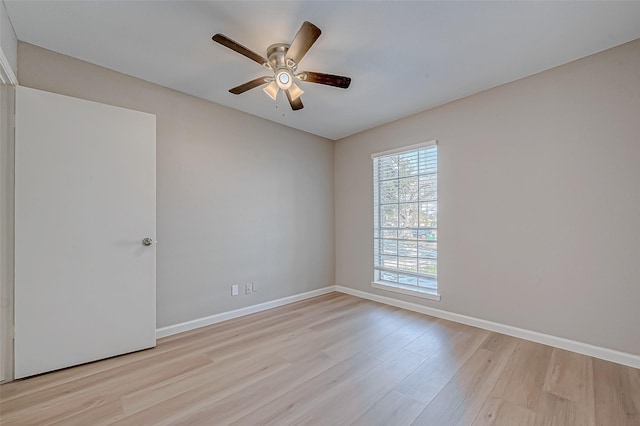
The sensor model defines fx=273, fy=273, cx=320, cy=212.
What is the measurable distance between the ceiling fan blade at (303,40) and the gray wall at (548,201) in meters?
2.09

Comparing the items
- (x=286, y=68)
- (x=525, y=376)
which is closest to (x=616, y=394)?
(x=525, y=376)

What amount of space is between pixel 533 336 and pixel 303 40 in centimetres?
326

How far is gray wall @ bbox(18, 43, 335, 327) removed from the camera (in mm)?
2553

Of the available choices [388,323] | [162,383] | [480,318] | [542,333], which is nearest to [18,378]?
[162,383]

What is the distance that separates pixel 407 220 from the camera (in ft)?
12.1

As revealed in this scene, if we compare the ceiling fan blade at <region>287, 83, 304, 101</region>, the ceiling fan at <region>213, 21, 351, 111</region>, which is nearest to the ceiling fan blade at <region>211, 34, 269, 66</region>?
the ceiling fan at <region>213, 21, 351, 111</region>

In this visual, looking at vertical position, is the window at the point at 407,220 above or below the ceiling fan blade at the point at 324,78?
below

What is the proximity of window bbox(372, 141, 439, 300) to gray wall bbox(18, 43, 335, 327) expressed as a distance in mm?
981

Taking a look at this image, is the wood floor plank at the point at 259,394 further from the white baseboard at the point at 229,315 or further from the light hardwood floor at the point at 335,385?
the white baseboard at the point at 229,315

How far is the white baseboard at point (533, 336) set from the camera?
2186 millimetres

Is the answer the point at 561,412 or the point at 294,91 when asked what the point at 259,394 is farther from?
the point at 294,91

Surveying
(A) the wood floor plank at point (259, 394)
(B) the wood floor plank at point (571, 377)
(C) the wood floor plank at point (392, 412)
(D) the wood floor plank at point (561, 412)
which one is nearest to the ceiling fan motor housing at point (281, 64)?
(A) the wood floor plank at point (259, 394)

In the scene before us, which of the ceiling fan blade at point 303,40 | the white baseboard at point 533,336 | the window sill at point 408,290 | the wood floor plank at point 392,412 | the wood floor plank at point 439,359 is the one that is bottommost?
the wood floor plank at point 439,359

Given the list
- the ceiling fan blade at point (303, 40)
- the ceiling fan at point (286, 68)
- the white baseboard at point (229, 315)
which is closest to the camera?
the ceiling fan blade at point (303, 40)
